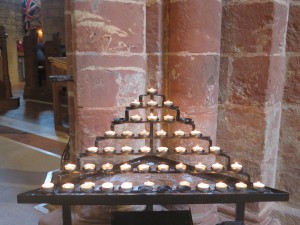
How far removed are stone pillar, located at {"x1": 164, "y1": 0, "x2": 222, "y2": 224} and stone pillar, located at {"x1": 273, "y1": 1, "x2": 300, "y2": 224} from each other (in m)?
0.35

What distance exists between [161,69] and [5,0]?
12.4m

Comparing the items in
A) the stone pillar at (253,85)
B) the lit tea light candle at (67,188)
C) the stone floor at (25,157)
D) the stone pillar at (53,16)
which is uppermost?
the stone pillar at (53,16)

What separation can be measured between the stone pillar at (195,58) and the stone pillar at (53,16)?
9.16 metres

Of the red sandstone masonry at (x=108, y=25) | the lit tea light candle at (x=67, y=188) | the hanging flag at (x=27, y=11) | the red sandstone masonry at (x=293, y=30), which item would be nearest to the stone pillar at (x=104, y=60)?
the red sandstone masonry at (x=108, y=25)

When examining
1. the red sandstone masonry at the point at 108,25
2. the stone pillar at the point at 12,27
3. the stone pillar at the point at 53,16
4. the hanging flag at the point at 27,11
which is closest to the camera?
the red sandstone masonry at the point at 108,25

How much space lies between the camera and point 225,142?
1656mm

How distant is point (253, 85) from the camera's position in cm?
152

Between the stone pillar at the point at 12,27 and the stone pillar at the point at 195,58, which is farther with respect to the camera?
the stone pillar at the point at 12,27

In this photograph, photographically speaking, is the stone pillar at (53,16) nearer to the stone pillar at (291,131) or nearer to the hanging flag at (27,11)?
the hanging flag at (27,11)

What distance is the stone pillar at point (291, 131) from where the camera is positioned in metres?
1.54

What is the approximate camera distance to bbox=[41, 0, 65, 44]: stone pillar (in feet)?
33.3

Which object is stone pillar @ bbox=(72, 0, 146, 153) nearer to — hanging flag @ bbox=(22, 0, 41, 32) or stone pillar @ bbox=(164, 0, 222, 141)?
stone pillar @ bbox=(164, 0, 222, 141)

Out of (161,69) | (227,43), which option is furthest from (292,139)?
(161,69)

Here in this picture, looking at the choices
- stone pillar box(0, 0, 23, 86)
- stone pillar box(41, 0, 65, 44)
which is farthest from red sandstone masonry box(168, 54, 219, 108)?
stone pillar box(0, 0, 23, 86)
